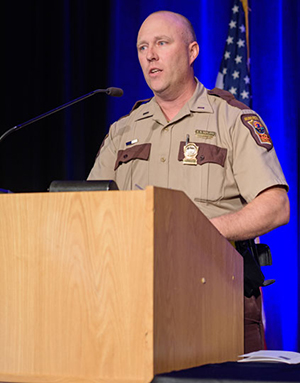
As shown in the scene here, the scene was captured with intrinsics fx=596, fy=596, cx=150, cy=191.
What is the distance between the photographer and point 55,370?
0.92 m

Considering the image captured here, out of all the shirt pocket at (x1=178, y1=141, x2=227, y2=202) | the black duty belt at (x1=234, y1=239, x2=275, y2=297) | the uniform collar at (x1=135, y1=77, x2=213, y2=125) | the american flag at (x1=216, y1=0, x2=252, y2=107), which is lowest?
the black duty belt at (x1=234, y1=239, x2=275, y2=297)

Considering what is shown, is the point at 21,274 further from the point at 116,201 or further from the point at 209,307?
the point at 209,307

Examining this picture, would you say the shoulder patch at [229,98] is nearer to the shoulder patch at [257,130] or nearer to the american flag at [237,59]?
the shoulder patch at [257,130]

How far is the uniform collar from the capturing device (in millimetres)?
2027

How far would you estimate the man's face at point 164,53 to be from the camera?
202cm

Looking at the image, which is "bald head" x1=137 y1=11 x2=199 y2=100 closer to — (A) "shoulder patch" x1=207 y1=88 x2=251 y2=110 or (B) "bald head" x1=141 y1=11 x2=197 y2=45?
(B) "bald head" x1=141 y1=11 x2=197 y2=45

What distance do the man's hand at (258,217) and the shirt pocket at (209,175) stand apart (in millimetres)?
149

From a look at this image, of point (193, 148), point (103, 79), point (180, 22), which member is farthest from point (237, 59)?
point (193, 148)

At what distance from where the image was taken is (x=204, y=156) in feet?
6.28

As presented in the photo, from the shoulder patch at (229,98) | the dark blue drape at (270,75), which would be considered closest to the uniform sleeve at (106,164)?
the shoulder patch at (229,98)

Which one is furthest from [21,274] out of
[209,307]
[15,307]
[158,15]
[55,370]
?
[158,15]

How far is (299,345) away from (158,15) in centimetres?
220

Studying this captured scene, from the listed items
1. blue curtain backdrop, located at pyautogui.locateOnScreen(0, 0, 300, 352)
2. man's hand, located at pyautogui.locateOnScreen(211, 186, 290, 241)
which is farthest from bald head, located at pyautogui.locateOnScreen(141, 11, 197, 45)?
blue curtain backdrop, located at pyautogui.locateOnScreen(0, 0, 300, 352)

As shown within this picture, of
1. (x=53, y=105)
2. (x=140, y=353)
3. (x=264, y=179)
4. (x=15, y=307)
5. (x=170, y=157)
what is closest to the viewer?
(x=140, y=353)
